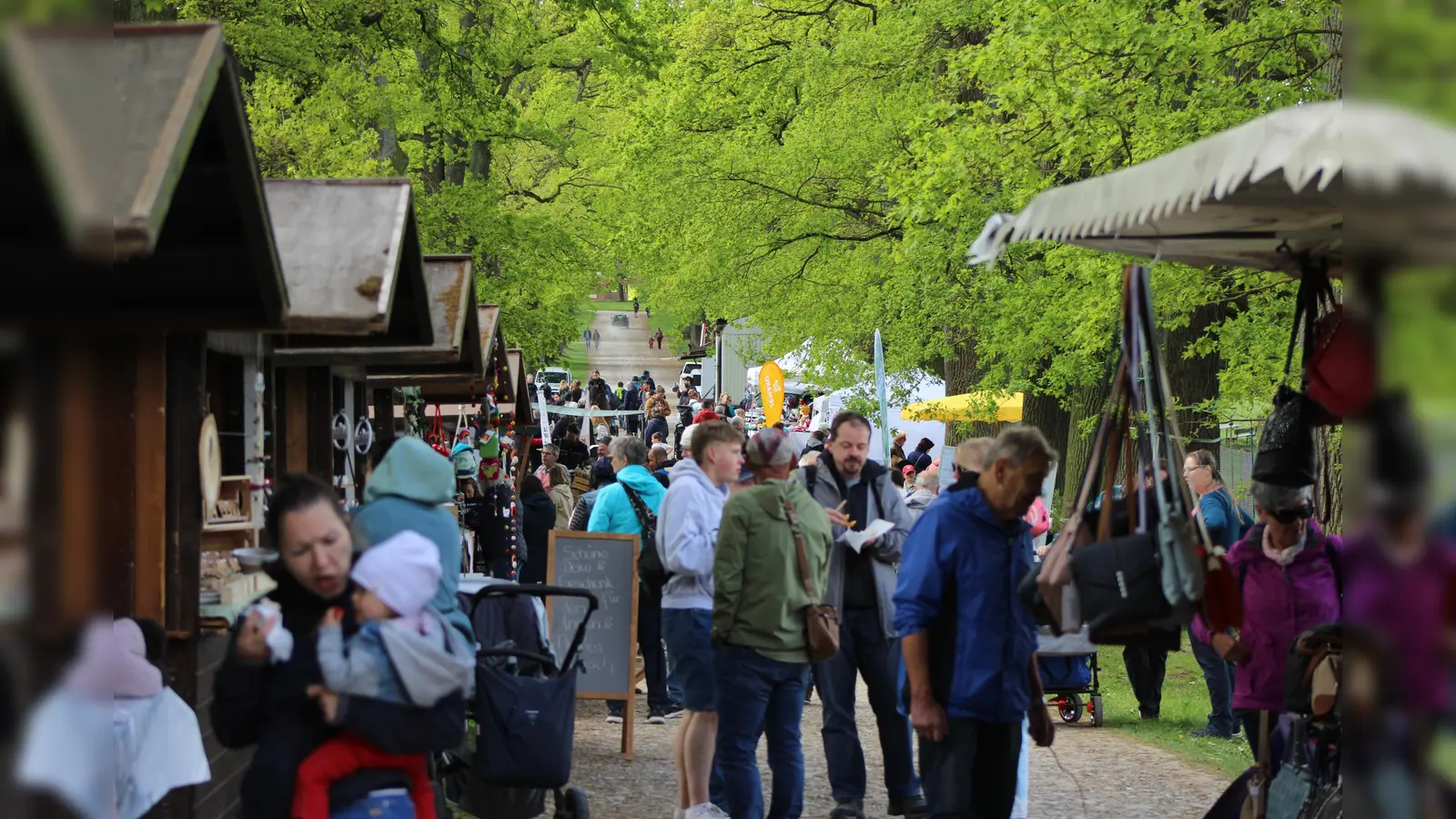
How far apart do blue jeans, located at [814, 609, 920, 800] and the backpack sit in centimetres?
107

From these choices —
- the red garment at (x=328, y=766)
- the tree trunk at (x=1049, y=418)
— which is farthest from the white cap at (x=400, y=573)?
the tree trunk at (x=1049, y=418)

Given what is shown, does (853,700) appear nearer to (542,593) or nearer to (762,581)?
(762,581)

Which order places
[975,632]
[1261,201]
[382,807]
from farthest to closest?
1. [975,632]
2. [1261,201]
3. [382,807]

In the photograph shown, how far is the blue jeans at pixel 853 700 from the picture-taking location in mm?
8773

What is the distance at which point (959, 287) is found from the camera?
20594 mm

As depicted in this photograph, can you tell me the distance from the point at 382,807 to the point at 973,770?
2.58m

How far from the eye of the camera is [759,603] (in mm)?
7617

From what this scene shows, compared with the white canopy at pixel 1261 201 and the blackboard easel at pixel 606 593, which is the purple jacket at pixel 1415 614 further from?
the blackboard easel at pixel 606 593

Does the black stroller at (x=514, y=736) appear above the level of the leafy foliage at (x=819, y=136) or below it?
below

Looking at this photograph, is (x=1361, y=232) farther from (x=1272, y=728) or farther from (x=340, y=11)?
(x=340, y=11)

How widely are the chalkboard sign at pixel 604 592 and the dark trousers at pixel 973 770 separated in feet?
16.2

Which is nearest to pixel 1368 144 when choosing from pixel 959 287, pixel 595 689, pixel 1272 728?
pixel 1272 728

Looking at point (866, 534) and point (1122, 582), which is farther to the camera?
point (866, 534)

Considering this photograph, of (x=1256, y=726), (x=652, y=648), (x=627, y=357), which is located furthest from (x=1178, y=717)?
(x=627, y=357)
